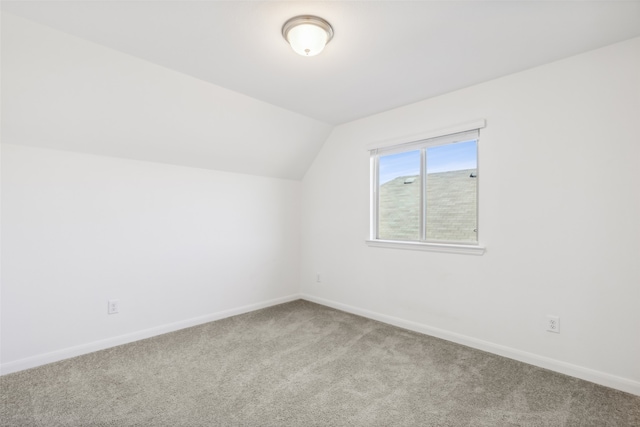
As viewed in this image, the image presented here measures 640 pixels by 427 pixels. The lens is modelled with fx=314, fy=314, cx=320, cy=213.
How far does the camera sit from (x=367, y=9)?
5.87 ft

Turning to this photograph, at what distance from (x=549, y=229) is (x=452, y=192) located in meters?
0.86

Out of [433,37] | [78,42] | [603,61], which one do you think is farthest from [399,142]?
[78,42]

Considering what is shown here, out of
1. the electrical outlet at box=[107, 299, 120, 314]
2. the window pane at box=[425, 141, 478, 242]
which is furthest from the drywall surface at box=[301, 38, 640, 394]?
the electrical outlet at box=[107, 299, 120, 314]

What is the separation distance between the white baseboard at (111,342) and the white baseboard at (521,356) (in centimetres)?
154

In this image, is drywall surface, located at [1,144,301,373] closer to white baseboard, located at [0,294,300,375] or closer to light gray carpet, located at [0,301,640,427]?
white baseboard, located at [0,294,300,375]

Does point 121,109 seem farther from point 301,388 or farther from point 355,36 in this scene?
point 301,388

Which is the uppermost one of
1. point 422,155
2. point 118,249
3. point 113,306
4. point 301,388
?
point 422,155

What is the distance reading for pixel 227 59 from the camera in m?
2.34

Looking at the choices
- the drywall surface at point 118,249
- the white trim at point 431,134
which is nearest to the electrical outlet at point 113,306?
the drywall surface at point 118,249

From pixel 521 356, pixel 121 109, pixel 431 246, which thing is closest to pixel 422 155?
pixel 431 246

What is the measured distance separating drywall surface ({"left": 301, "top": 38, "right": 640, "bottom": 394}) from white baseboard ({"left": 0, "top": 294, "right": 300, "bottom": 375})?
6.05 ft

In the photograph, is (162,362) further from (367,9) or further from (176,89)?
(367,9)

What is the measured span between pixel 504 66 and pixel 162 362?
11.7ft

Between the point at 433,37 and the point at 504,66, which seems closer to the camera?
the point at 433,37
